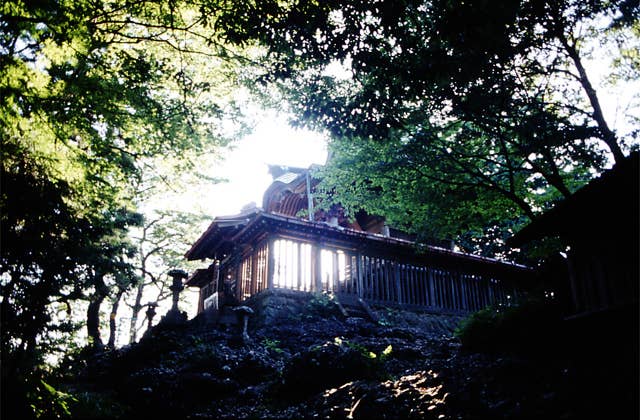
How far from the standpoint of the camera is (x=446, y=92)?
7086 millimetres

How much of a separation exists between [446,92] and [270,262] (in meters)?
8.48

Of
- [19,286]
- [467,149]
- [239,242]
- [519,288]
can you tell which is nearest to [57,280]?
[19,286]

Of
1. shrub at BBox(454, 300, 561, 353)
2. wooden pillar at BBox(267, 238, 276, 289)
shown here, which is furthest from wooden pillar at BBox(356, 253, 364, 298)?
shrub at BBox(454, 300, 561, 353)

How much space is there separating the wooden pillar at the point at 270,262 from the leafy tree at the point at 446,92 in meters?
5.15

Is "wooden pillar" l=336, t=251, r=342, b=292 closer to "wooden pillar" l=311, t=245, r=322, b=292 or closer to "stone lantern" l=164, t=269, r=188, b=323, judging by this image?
"wooden pillar" l=311, t=245, r=322, b=292

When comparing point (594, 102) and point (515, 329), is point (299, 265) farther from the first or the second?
point (594, 102)

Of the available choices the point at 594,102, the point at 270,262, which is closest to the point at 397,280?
the point at 270,262

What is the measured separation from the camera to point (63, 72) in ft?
26.3

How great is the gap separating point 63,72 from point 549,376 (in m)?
10.1

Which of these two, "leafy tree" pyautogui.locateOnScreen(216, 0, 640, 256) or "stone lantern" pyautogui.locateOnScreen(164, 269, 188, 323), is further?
"stone lantern" pyautogui.locateOnScreen(164, 269, 188, 323)

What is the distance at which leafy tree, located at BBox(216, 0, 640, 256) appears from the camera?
19.4ft

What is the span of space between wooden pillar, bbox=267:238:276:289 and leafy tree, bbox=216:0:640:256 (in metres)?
5.15

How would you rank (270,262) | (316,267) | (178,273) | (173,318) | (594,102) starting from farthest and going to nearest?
(178,273) → (316,267) → (270,262) → (173,318) → (594,102)

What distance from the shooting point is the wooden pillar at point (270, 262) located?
42.7 feet
